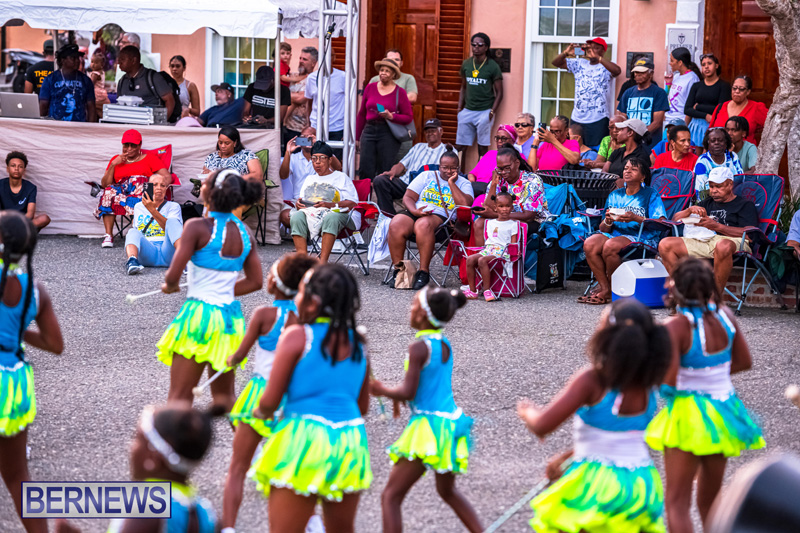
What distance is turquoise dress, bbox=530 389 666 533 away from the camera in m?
3.32

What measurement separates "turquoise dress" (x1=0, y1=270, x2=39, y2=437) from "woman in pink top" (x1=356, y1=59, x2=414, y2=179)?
811 cm

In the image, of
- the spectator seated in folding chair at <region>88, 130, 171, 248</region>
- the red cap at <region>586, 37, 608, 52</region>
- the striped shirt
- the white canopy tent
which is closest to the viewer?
the striped shirt

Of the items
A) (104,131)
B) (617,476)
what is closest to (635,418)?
(617,476)

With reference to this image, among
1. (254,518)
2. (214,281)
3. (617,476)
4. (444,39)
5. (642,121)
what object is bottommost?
(254,518)

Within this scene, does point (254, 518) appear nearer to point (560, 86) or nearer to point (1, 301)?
point (1, 301)

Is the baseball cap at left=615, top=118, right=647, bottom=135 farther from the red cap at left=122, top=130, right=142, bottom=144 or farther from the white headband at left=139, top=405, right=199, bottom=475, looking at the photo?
the white headband at left=139, top=405, right=199, bottom=475

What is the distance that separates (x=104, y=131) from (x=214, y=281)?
299 inches

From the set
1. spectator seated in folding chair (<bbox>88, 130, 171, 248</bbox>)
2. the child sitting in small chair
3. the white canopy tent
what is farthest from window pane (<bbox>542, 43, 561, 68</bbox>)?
spectator seated in folding chair (<bbox>88, 130, 171, 248</bbox>)

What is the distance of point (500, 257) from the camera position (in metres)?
9.38

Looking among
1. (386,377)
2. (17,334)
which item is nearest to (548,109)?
(386,377)

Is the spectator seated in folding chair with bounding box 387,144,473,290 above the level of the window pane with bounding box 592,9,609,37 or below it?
below

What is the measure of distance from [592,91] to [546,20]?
155 centimetres

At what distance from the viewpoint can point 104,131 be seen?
12.0m

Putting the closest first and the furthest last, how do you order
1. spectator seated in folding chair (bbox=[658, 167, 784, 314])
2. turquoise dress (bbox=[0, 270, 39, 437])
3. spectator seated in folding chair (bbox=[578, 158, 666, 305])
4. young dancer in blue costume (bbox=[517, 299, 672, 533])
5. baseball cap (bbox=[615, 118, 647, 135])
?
young dancer in blue costume (bbox=[517, 299, 672, 533]) → turquoise dress (bbox=[0, 270, 39, 437]) → spectator seated in folding chair (bbox=[658, 167, 784, 314]) → spectator seated in folding chair (bbox=[578, 158, 666, 305]) → baseball cap (bbox=[615, 118, 647, 135])
